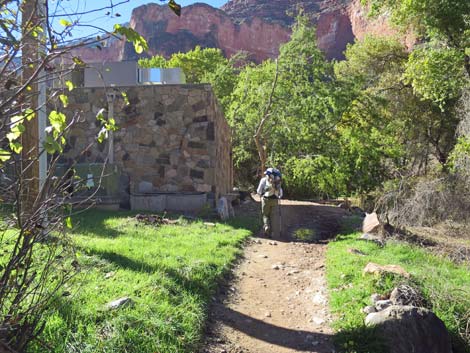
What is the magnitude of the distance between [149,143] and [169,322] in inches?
312

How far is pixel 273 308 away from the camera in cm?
518

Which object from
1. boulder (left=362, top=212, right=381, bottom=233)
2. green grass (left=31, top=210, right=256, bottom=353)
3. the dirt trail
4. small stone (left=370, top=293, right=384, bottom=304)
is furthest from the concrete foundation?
small stone (left=370, top=293, right=384, bottom=304)

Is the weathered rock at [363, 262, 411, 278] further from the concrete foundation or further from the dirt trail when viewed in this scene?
the concrete foundation

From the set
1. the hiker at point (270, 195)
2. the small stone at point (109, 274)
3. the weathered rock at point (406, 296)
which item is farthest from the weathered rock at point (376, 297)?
the hiker at point (270, 195)

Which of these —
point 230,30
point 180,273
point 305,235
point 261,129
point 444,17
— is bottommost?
point 305,235

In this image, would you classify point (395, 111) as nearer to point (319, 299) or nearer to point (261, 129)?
point (261, 129)

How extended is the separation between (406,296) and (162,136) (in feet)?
25.5

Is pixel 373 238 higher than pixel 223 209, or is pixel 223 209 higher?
pixel 223 209

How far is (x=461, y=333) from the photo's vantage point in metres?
4.79

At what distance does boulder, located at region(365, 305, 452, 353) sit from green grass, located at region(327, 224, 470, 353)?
0.14 metres

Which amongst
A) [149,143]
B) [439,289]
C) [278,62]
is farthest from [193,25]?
[439,289]

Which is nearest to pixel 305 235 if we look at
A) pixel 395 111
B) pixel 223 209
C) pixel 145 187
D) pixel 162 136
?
pixel 223 209

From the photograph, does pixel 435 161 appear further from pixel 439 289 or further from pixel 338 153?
pixel 439 289

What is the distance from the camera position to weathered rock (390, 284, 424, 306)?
16.4ft
